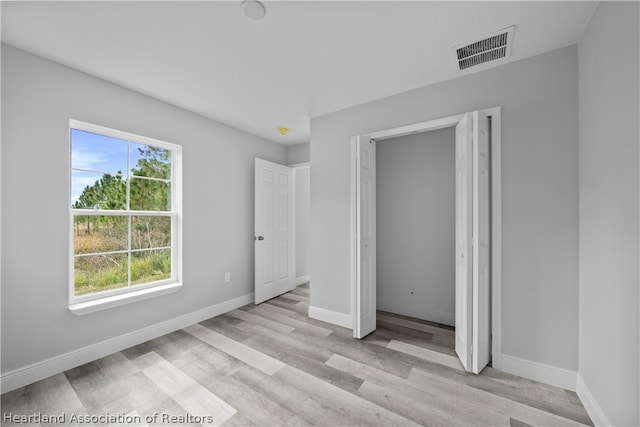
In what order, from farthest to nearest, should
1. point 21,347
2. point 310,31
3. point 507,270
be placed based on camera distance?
1. point 507,270
2. point 21,347
3. point 310,31

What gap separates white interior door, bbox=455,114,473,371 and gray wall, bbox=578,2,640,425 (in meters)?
0.67

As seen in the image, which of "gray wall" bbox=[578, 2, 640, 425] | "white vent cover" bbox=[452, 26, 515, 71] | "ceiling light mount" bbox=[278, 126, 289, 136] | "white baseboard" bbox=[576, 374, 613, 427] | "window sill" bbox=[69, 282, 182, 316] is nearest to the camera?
"gray wall" bbox=[578, 2, 640, 425]

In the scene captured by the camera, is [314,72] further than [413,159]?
No

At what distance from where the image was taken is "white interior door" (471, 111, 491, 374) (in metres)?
2.02

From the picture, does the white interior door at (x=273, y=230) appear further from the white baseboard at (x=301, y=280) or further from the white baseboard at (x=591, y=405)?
the white baseboard at (x=591, y=405)

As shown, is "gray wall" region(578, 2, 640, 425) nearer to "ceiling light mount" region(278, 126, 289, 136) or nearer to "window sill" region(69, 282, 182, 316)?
"ceiling light mount" region(278, 126, 289, 136)

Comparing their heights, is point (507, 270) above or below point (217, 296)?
above

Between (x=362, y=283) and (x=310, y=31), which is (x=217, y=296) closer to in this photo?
(x=362, y=283)

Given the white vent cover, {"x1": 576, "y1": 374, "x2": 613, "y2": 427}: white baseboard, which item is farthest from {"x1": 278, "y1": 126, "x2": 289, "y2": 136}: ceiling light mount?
{"x1": 576, "y1": 374, "x2": 613, "y2": 427}: white baseboard

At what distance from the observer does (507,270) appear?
209 centimetres

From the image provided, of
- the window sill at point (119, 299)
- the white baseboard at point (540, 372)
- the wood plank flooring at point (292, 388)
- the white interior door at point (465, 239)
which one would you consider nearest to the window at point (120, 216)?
the window sill at point (119, 299)

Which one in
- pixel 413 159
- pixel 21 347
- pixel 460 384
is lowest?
pixel 460 384

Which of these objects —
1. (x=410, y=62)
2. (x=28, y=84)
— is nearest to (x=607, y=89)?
(x=410, y=62)

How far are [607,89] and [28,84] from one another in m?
3.93
